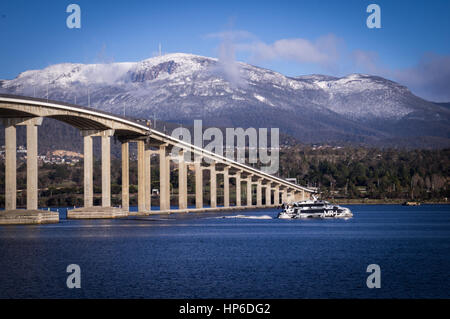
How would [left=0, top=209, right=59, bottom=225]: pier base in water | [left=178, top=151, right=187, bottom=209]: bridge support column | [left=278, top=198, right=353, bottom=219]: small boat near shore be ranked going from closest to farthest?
[left=0, top=209, right=59, bottom=225]: pier base in water
[left=278, top=198, right=353, bottom=219]: small boat near shore
[left=178, top=151, right=187, bottom=209]: bridge support column

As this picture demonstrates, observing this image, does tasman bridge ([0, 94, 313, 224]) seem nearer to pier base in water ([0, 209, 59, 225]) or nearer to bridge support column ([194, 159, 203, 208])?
bridge support column ([194, 159, 203, 208])

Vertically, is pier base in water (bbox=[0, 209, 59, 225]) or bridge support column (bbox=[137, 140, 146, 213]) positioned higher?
bridge support column (bbox=[137, 140, 146, 213])

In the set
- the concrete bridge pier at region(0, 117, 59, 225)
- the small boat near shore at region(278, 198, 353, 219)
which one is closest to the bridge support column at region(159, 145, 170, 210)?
the small boat near shore at region(278, 198, 353, 219)

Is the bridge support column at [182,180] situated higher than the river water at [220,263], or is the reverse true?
the bridge support column at [182,180]

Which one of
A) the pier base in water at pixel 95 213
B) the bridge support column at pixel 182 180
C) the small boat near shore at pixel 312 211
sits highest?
the bridge support column at pixel 182 180

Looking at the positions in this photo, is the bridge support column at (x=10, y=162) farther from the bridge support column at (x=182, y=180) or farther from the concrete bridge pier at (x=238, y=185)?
the concrete bridge pier at (x=238, y=185)

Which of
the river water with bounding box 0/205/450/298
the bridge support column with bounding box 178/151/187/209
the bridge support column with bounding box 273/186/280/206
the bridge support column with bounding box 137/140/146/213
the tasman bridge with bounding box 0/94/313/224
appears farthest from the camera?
the bridge support column with bounding box 273/186/280/206

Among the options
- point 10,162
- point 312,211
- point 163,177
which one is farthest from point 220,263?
point 163,177

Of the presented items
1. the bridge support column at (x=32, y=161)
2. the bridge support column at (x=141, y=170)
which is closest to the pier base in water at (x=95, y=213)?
the bridge support column at (x=141, y=170)
